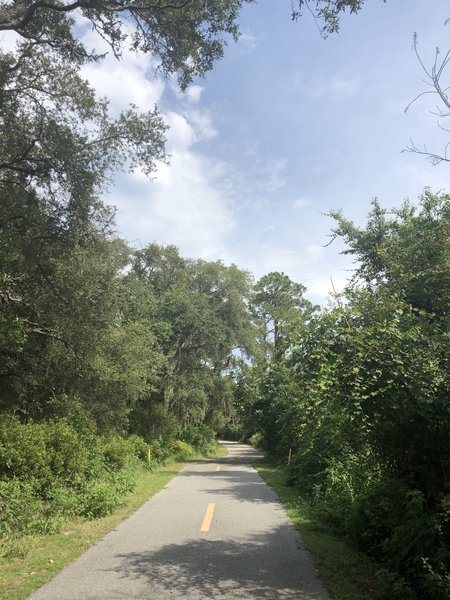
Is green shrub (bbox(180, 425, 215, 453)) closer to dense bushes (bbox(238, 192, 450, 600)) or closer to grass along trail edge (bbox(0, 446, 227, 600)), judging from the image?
grass along trail edge (bbox(0, 446, 227, 600))

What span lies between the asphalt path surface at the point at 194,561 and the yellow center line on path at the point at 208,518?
2 centimetres

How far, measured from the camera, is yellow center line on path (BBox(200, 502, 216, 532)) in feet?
29.3

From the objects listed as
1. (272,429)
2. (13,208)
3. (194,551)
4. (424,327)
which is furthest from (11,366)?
(272,429)

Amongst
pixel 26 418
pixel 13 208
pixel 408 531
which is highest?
pixel 13 208

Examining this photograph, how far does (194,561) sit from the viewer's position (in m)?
6.53

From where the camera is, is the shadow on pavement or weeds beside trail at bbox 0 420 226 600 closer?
the shadow on pavement

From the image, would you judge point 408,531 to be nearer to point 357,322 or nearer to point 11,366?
point 357,322

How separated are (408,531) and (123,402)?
46.6ft

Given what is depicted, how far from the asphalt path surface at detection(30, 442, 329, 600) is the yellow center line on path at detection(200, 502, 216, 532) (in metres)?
0.02

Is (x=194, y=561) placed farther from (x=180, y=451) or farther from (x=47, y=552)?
(x=180, y=451)

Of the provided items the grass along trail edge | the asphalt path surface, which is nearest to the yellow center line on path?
the asphalt path surface

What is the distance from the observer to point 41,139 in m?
10.2

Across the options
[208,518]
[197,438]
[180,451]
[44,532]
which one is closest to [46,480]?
[44,532]

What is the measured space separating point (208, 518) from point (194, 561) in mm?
3445
